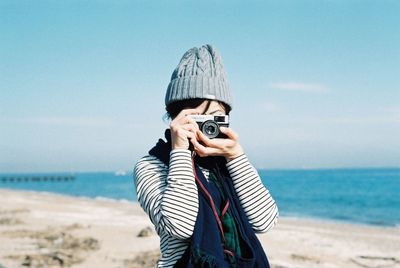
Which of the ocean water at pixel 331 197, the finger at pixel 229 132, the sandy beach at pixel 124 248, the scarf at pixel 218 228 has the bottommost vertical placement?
the ocean water at pixel 331 197

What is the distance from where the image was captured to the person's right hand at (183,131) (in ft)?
6.38

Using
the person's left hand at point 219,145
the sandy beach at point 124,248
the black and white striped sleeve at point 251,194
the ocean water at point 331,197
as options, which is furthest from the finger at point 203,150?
the ocean water at point 331,197

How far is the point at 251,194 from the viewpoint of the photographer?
2.07 metres

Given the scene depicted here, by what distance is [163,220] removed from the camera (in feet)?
6.21

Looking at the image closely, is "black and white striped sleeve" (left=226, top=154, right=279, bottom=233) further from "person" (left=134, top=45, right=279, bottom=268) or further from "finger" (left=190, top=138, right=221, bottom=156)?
"finger" (left=190, top=138, right=221, bottom=156)

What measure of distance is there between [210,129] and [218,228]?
1.29 ft

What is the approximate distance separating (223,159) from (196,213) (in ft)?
1.07

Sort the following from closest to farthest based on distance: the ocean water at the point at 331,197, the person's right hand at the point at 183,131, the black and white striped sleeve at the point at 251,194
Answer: the person's right hand at the point at 183,131, the black and white striped sleeve at the point at 251,194, the ocean water at the point at 331,197

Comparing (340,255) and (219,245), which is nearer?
(219,245)

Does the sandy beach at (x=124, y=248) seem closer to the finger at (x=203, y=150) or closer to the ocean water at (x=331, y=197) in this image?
the finger at (x=203, y=150)

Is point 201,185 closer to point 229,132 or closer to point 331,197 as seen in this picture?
point 229,132

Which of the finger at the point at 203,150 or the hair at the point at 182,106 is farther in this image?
the hair at the point at 182,106

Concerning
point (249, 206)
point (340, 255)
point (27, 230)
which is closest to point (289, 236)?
point (340, 255)

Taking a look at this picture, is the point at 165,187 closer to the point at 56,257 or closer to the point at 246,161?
the point at 246,161
